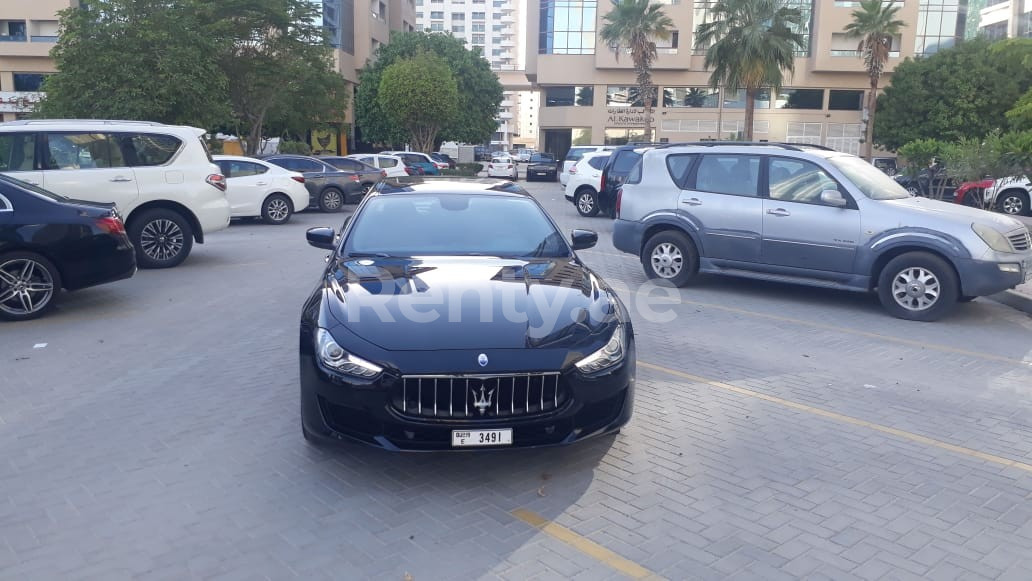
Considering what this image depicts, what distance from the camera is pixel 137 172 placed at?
11.4 meters

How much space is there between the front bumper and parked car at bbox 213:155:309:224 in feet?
45.2

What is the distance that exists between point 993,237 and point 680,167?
366 cm

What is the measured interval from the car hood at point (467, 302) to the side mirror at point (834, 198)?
16.2ft

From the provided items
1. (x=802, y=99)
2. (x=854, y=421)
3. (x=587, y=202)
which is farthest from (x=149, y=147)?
(x=802, y=99)

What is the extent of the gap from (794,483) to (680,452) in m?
0.71

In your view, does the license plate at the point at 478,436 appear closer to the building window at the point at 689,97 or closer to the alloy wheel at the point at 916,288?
the alloy wheel at the point at 916,288

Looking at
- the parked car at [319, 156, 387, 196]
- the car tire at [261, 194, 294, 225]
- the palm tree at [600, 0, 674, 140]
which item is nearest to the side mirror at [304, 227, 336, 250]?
the car tire at [261, 194, 294, 225]

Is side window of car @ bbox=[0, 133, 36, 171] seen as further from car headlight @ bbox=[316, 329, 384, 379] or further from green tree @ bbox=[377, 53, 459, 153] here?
green tree @ bbox=[377, 53, 459, 153]

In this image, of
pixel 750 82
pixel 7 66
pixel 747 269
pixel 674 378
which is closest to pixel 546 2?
pixel 750 82

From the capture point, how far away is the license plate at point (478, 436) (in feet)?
13.9

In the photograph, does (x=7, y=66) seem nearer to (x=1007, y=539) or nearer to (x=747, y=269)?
(x=747, y=269)

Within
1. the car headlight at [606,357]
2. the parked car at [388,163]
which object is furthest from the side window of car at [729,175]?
the parked car at [388,163]

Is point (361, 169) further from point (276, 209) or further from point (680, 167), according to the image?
point (680, 167)

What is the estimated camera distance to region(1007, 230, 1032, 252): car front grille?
8910 mm
